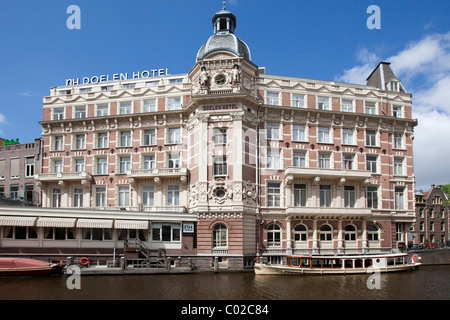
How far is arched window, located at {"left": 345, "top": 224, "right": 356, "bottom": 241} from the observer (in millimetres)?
45344

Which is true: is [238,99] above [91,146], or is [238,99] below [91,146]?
above

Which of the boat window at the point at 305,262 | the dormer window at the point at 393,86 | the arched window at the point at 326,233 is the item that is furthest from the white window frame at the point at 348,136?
the boat window at the point at 305,262

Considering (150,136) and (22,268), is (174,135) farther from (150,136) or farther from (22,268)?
(22,268)

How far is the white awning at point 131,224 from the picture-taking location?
132ft

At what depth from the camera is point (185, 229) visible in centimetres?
4094

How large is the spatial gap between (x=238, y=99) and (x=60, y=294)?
86.3ft

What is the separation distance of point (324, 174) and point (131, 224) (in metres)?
22.3

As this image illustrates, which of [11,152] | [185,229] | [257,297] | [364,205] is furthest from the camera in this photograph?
[11,152]

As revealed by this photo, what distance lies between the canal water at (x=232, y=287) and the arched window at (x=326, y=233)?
9.31 metres

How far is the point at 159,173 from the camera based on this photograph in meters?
43.7

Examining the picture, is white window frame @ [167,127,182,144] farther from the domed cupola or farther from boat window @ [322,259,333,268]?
boat window @ [322,259,333,268]

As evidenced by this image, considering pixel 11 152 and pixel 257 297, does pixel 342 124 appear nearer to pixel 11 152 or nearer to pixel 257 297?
pixel 257 297

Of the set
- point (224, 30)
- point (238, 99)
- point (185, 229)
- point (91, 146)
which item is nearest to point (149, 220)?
point (185, 229)

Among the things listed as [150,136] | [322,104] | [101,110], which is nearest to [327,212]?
[322,104]
